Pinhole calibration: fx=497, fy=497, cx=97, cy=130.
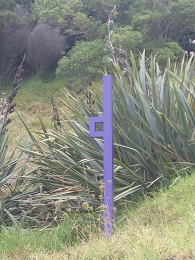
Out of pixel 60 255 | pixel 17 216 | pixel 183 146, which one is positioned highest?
pixel 183 146

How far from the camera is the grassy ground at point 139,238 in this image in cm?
305

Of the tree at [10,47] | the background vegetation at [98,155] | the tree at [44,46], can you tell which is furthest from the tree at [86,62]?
the background vegetation at [98,155]

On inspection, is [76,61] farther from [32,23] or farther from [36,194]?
[36,194]

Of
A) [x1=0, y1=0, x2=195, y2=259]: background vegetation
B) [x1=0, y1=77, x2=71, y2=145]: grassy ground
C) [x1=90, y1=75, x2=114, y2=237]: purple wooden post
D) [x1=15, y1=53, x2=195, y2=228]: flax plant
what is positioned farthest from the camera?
[x1=0, y1=77, x2=71, y2=145]: grassy ground

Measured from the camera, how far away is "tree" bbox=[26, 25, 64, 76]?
21.4 meters

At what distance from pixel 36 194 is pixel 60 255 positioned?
6.17ft

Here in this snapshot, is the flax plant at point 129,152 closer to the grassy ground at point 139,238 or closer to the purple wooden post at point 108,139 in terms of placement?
the grassy ground at point 139,238

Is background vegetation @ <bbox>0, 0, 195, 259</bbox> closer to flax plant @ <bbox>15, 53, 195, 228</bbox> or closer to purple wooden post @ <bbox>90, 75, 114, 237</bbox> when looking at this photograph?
flax plant @ <bbox>15, 53, 195, 228</bbox>

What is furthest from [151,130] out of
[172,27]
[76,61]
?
[172,27]

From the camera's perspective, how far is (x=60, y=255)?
11.7ft

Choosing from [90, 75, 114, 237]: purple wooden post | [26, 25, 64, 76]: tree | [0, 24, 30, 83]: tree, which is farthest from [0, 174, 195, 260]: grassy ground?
[0, 24, 30, 83]: tree

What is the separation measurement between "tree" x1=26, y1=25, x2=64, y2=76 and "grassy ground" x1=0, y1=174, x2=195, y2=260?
57.2ft

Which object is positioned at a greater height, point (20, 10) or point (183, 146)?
point (20, 10)

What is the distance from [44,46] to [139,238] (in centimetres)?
1896
